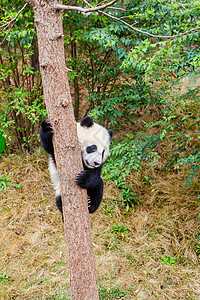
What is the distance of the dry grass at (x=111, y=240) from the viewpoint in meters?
3.68

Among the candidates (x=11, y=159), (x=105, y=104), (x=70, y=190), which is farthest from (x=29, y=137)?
(x=70, y=190)

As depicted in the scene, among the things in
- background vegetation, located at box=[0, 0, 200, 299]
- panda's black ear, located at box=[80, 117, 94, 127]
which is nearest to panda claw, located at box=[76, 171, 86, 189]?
panda's black ear, located at box=[80, 117, 94, 127]

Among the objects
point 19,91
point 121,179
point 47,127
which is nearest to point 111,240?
point 121,179

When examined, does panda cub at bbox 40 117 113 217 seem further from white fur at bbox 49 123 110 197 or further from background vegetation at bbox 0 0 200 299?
background vegetation at bbox 0 0 200 299

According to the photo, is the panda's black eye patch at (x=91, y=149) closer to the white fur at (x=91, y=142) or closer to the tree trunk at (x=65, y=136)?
the white fur at (x=91, y=142)

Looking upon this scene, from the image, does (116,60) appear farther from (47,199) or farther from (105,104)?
(47,199)

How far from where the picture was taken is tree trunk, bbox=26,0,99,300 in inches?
77.9

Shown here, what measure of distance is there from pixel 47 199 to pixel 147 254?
2.20 m

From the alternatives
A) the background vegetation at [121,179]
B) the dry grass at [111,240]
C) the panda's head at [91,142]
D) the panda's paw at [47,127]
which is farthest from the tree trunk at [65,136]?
the dry grass at [111,240]

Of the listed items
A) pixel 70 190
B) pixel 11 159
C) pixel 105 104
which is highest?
pixel 70 190

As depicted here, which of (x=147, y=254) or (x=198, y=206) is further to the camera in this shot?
(x=198, y=206)

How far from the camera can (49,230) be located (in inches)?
185

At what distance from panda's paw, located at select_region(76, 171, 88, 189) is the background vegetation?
57.6 inches

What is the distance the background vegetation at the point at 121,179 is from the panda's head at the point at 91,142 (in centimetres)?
90
